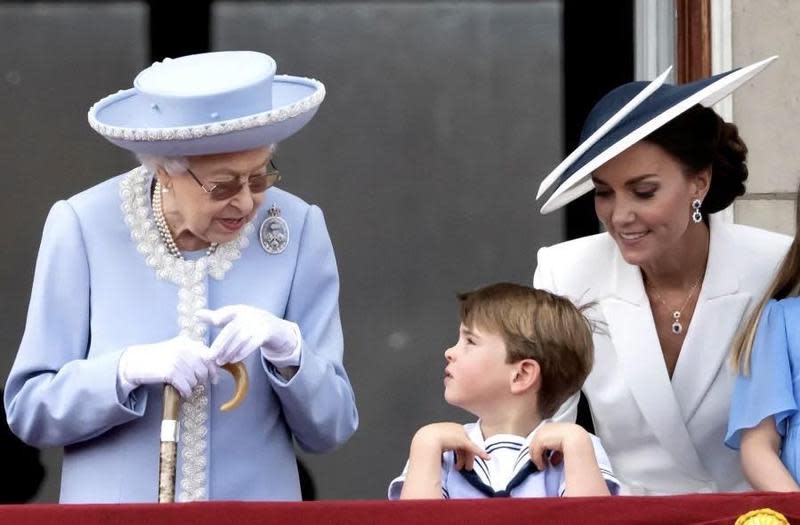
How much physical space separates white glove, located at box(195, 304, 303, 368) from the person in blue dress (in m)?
0.80

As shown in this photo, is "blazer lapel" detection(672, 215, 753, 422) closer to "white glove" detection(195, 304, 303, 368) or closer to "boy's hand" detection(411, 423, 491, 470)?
"boy's hand" detection(411, 423, 491, 470)

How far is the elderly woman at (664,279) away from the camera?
12.2 ft

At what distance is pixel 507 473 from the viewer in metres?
3.28

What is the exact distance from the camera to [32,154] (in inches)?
206

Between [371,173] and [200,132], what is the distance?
6.59 ft

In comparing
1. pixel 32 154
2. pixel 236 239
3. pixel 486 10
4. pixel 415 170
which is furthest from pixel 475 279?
pixel 236 239

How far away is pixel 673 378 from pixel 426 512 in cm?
110

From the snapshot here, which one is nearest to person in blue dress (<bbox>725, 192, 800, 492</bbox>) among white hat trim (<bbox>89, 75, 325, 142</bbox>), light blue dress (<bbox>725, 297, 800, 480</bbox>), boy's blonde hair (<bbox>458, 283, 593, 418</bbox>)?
light blue dress (<bbox>725, 297, 800, 480</bbox>)

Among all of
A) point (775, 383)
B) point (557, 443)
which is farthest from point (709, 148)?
point (557, 443)

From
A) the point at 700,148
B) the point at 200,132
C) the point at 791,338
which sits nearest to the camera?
the point at 200,132

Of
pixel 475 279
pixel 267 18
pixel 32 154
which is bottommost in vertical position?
pixel 475 279

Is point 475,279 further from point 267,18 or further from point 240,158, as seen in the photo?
point 240,158

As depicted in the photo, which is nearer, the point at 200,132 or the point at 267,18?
the point at 200,132

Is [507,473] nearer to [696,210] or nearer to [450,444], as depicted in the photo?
[450,444]
